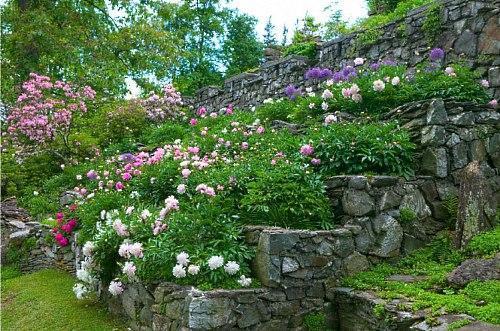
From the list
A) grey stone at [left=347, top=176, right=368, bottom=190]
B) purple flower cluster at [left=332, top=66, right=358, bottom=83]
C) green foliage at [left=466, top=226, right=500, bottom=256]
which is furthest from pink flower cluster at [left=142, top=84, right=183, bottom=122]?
green foliage at [left=466, top=226, right=500, bottom=256]

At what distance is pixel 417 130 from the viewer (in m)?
6.16

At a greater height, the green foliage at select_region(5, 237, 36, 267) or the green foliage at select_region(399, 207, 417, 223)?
the green foliage at select_region(399, 207, 417, 223)

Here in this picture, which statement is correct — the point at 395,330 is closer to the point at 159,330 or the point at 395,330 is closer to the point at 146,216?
the point at 159,330

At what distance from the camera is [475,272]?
453 cm

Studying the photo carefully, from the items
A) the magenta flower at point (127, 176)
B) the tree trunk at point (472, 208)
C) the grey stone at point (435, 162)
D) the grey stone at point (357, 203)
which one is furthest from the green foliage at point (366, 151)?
the magenta flower at point (127, 176)

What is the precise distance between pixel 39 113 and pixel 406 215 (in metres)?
9.30

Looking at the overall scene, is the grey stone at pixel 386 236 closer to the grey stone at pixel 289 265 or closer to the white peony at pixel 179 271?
the grey stone at pixel 289 265

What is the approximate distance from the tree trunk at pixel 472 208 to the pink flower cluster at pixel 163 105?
9.78 m

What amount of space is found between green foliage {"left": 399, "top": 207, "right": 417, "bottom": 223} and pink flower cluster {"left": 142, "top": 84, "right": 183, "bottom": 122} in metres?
9.36

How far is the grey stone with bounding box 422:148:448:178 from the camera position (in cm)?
587

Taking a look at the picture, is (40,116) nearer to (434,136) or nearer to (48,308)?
(48,308)

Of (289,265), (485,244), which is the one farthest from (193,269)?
(485,244)

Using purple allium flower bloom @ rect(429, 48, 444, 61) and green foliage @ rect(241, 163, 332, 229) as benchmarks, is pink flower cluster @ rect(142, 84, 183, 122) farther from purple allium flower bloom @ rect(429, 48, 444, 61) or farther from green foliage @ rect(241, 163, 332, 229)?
green foliage @ rect(241, 163, 332, 229)

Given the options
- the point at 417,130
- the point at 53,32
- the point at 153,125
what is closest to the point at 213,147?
the point at 417,130
